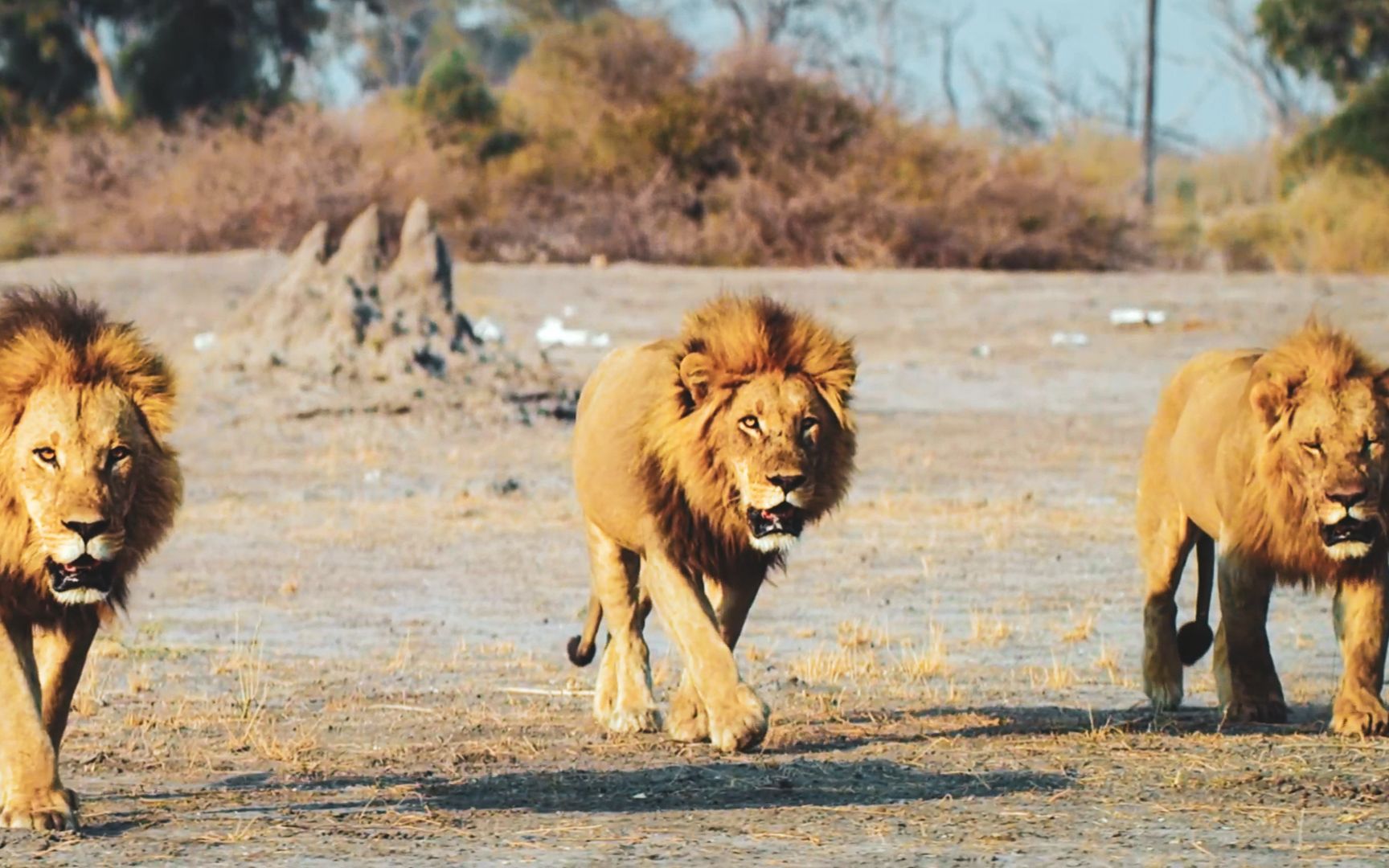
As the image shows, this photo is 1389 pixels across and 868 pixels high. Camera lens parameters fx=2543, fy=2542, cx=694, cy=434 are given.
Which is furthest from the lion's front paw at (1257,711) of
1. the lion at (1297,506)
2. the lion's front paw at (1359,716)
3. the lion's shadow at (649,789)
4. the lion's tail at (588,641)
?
the lion's tail at (588,641)

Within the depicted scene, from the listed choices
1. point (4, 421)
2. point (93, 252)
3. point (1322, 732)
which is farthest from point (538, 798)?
point (93, 252)

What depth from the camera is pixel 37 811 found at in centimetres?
539

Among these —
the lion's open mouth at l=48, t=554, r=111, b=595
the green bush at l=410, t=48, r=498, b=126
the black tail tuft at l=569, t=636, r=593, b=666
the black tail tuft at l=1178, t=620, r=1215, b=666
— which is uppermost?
the green bush at l=410, t=48, r=498, b=126

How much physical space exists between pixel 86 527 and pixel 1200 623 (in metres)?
3.88

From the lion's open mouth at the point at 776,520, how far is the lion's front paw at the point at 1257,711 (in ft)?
5.64

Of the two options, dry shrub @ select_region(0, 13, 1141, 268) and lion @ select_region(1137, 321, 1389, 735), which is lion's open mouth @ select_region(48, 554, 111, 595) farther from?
dry shrub @ select_region(0, 13, 1141, 268)

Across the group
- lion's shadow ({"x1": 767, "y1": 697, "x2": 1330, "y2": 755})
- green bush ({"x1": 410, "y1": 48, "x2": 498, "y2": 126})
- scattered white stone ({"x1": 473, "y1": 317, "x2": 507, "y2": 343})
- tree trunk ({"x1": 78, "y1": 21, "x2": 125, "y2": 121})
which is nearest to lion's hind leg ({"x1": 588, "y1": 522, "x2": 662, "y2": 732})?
lion's shadow ({"x1": 767, "y1": 697, "x2": 1330, "y2": 755})

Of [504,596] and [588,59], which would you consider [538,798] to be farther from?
[588,59]

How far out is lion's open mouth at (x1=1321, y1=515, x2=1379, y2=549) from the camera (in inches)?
270

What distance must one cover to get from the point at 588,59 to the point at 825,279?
9.24m

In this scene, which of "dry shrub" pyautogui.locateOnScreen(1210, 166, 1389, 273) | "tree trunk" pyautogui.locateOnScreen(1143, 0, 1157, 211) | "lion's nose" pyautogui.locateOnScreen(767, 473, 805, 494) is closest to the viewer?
"lion's nose" pyautogui.locateOnScreen(767, 473, 805, 494)

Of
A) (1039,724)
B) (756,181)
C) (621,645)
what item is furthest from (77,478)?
(756,181)

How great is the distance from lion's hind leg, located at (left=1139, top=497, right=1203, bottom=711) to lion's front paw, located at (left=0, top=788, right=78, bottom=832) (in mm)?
3785

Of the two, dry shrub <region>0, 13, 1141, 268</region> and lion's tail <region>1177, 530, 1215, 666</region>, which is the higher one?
dry shrub <region>0, 13, 1141, 268</region>
